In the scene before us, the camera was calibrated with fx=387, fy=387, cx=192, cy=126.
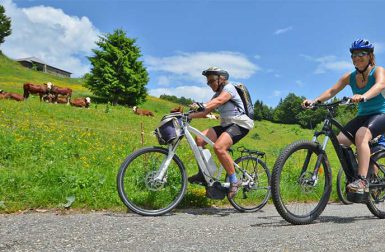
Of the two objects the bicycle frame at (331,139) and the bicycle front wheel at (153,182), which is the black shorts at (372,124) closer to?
the bicycle frame at (331,139)

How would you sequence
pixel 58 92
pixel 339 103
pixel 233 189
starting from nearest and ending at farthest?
pixel 339 103
pixel 233 189
pixel 58 92

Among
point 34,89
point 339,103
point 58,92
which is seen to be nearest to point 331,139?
point 339,103

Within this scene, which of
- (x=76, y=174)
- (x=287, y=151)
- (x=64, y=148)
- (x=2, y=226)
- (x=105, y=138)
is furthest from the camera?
(x=105, y=138)

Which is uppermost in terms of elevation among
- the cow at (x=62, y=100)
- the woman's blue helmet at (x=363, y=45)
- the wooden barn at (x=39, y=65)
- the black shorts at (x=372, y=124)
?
the wooden barn at (x=39, y=65)

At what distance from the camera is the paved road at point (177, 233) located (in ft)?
12.1

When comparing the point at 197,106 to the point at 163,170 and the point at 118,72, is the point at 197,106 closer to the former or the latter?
the point at 163,170

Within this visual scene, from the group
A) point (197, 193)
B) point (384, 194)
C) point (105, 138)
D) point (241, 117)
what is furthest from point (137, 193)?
point (105, 138)

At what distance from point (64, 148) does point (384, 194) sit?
25.9ft

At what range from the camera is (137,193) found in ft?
19.9

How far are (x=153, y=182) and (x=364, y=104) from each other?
133 inches

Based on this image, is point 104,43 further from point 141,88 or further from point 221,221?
point 221,221

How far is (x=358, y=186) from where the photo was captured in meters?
5.37

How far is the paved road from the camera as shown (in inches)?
146

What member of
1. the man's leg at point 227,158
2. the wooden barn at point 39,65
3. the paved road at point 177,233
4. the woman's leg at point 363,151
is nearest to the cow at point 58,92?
the man's leg at point 227,158
